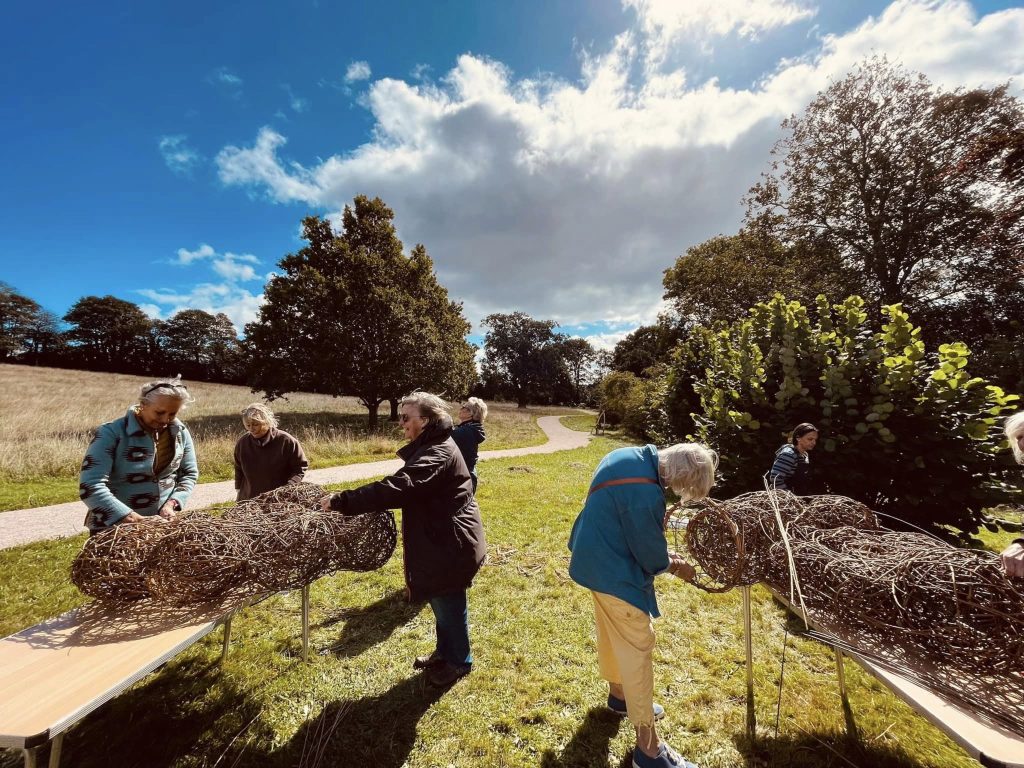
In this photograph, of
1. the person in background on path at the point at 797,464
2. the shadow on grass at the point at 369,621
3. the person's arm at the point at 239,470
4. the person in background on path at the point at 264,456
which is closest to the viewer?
the shadow on grass at the point at 369,621

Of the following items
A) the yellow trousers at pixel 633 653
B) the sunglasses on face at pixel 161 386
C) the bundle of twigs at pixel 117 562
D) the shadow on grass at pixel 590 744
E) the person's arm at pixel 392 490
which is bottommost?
the shadow on grass at pixel 590 744

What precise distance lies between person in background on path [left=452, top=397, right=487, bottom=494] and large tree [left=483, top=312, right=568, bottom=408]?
170ft

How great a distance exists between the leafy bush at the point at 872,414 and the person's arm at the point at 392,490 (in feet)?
17.1

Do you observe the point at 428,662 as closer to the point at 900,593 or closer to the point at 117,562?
the point at 117,562

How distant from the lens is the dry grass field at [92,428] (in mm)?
9461

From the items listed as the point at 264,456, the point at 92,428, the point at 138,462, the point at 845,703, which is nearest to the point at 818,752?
the point at 845,703

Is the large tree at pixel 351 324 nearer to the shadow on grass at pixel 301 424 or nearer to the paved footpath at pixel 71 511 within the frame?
the shadow on grass at pixel 301 424

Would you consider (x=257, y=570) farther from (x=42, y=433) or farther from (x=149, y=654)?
(x=42, y=433)

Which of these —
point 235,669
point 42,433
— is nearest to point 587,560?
point 235,669

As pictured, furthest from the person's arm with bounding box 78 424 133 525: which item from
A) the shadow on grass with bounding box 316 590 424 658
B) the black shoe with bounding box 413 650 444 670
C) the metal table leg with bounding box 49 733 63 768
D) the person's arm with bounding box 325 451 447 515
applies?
the black shoe with bounding box 413 650 444 670

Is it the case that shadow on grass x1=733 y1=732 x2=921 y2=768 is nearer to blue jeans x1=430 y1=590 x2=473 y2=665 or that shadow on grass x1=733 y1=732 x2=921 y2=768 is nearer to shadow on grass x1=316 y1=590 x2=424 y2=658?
blue jeans x1=430 y1=590 x2=473 y2=665

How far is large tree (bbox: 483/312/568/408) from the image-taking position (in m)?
58.4

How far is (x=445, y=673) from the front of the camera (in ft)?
11.3

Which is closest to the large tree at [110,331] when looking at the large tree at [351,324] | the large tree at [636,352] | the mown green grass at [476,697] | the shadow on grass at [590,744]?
the large tree at [351,324]
